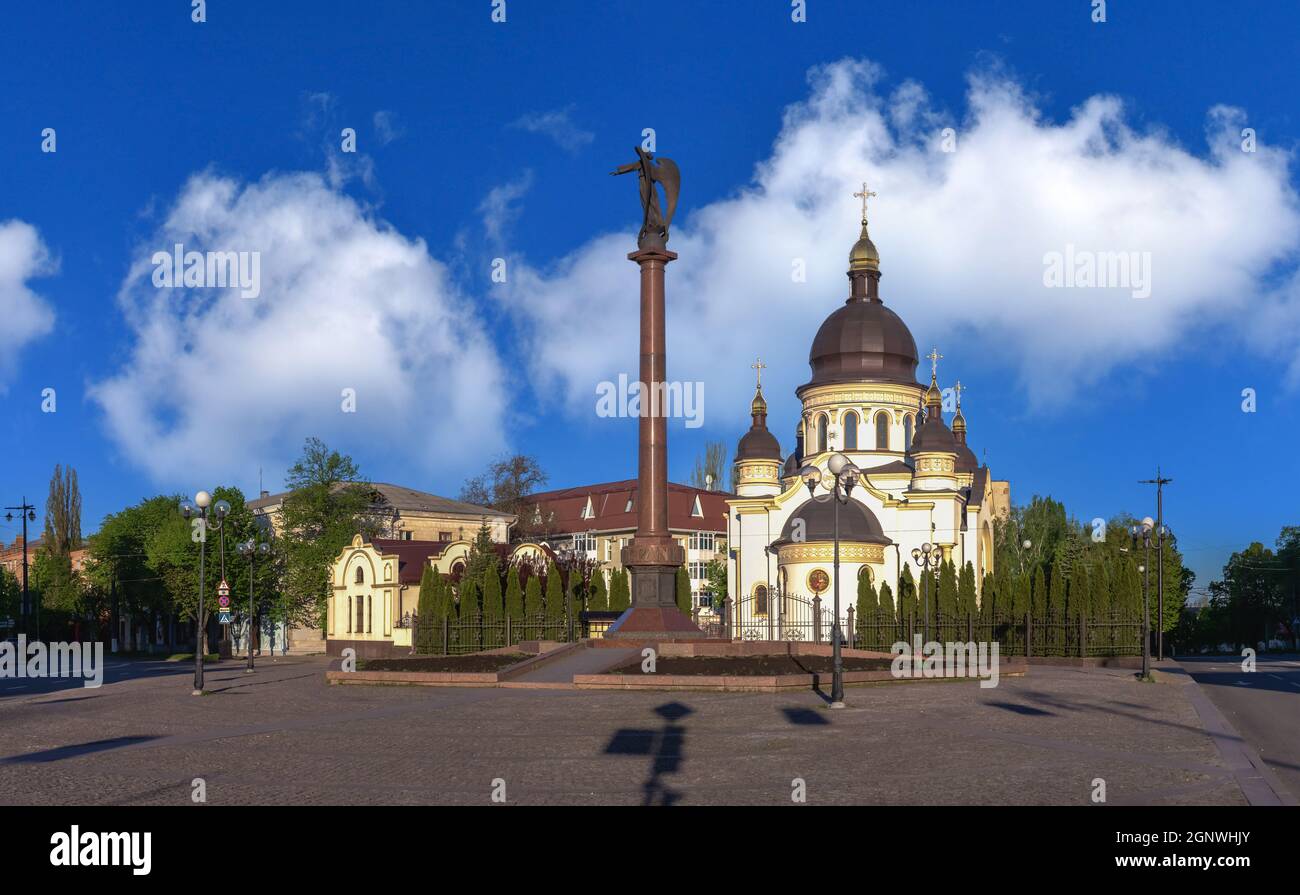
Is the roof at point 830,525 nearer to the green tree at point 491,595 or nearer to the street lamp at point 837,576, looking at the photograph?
the green tree at point 491,595

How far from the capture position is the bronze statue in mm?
32781

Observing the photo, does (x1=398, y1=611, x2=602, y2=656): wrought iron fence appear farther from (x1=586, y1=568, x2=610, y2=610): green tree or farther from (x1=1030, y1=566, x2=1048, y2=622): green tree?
(x1=1030, y1=566, x2=1048, y2=622): green tree

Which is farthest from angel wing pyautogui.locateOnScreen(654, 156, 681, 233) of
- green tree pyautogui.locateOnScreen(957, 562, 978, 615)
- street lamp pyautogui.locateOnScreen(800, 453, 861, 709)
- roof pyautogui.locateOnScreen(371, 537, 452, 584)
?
roof pyautogui.locateOnScreen(371, 537, 452, 584)

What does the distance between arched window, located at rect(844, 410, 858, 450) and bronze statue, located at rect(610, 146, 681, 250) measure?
2958 centimetres

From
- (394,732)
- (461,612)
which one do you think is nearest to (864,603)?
(461,612)

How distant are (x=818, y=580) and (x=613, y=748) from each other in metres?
→ 37.2

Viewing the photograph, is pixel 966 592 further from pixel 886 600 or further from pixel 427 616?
pixel 427 616

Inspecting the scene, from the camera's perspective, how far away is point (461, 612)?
4444 cm

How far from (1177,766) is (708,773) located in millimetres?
5275

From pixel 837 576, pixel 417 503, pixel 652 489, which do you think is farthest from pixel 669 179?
pixel 417 503

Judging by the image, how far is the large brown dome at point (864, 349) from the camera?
200ft

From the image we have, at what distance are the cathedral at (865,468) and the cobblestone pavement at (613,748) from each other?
99.2 feet

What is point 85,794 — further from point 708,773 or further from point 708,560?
point 708,560

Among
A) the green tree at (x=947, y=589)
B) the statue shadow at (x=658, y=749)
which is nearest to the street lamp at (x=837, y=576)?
the statue shadow at (x=658, y=749)
